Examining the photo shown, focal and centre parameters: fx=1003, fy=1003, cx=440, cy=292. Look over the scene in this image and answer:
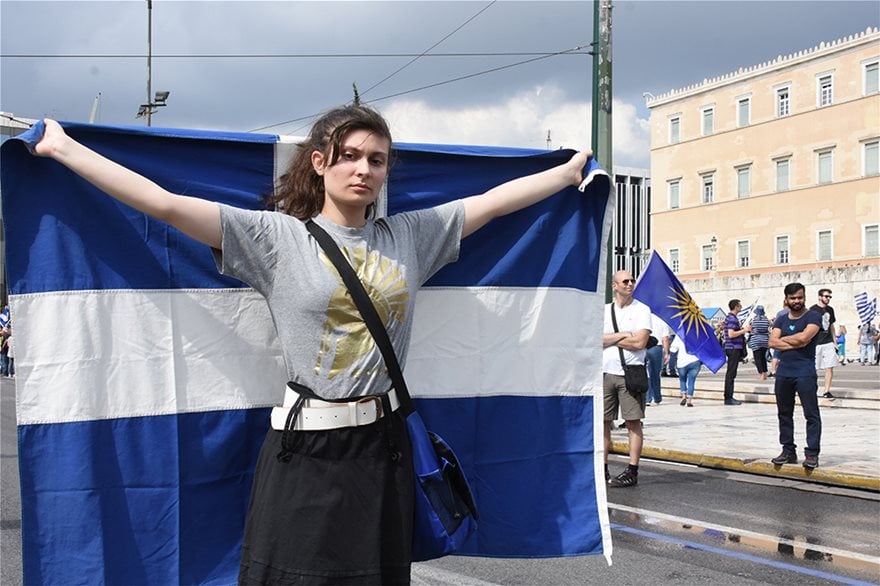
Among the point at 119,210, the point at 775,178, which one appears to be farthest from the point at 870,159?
the point at 119,210

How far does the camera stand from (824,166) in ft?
192

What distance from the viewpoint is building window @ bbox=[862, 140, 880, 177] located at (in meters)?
55.6

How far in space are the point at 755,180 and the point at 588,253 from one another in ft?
203

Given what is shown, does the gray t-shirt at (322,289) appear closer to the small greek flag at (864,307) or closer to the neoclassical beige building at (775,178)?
the small greek flag at (864,307)

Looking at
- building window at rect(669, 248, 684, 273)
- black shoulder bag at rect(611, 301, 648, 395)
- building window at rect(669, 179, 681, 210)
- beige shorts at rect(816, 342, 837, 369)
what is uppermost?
building window at rect(669, 179, 681, 210)

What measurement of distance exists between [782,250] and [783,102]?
29.3 ft

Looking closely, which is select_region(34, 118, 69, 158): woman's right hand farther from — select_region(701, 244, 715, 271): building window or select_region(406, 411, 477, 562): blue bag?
select_region(701, 244, 715, 271): building window

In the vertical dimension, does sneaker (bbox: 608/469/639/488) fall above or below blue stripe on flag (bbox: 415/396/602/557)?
below

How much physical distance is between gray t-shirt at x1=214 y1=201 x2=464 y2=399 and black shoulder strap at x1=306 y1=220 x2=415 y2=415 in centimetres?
2

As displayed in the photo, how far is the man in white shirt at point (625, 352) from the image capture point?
30.1ft

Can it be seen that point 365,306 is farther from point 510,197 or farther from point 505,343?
point 505,343

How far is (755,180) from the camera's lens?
6266 cm

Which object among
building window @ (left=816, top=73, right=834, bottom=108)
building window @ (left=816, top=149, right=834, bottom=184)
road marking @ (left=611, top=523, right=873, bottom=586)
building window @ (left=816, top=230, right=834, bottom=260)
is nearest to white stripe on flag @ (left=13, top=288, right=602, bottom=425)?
road marking @ (left=611, top=523, right=873, bottom=586)

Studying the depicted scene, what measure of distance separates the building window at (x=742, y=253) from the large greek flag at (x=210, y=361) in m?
61.7
